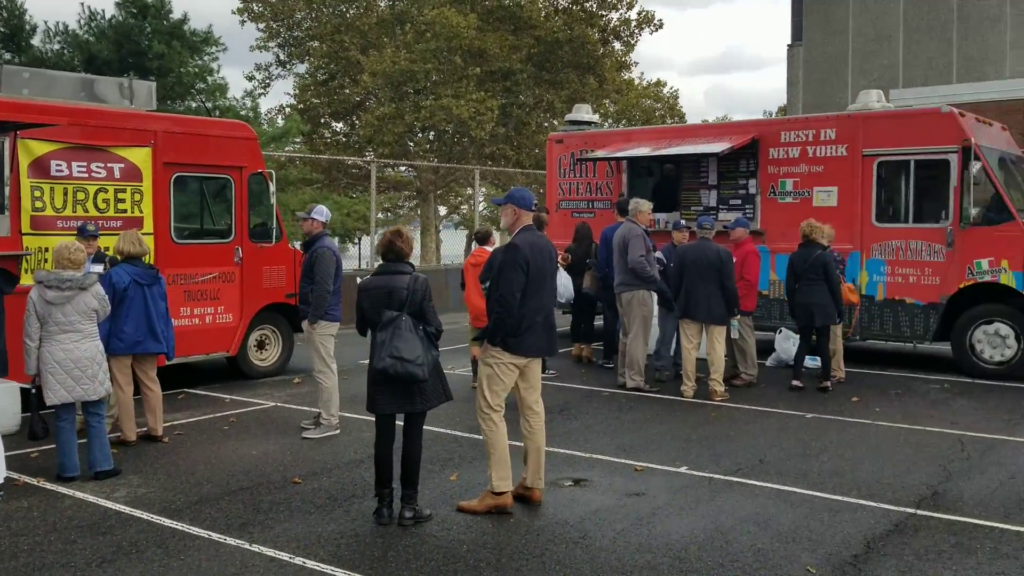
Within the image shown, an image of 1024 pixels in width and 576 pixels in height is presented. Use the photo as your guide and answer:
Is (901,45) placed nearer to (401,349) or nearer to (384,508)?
(401,349)

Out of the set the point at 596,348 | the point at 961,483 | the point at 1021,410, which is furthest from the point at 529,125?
the point at 961,483

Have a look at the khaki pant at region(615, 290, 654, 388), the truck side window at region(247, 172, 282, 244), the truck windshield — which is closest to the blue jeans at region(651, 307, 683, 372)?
the khaki pant at region(615, 290, 654, 388)

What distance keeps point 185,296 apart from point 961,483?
7.26 metres

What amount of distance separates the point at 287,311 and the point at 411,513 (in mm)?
6008

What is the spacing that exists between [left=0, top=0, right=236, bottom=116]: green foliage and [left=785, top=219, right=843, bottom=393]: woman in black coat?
10985 millimetres

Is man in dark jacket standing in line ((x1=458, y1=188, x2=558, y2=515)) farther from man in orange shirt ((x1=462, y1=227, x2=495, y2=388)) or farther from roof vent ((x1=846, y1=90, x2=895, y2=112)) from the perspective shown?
roof vent ((x1=846, y1=90, x2=895, y2=112))

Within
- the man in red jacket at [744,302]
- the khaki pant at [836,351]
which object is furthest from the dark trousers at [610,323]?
the khaki pant at [836,351]

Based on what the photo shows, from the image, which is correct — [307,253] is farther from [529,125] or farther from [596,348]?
[529,125]

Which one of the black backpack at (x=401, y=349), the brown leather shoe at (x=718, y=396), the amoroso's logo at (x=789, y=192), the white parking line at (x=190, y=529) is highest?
the amoroso's logo at (x=789, y=192)

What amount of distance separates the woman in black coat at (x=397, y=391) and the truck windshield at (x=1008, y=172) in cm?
757

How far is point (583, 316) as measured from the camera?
11.6m

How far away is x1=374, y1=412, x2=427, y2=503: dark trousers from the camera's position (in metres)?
5.60

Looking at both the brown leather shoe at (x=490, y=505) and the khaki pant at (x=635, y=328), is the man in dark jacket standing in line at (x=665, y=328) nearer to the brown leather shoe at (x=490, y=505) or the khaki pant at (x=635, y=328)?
the khaki pant at (x=635, y=328)

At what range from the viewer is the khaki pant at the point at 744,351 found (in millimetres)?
10141
